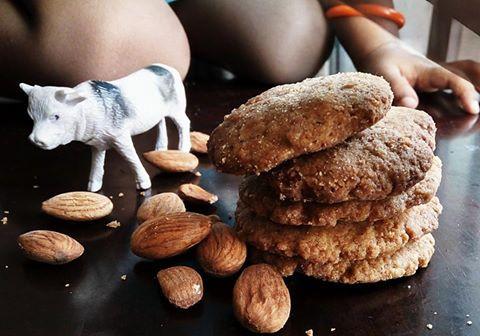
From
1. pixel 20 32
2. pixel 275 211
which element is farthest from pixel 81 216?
pixel 20 32

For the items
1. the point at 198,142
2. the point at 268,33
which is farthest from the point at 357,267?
the point at 268,33

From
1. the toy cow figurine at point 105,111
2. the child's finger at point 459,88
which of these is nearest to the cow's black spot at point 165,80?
the toy cow figurine at point 105,111

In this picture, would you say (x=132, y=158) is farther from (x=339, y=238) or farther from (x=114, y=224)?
(x=339, y=238)

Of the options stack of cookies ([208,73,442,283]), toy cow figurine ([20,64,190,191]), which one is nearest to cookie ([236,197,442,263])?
stack of cookies ([208,73,442,283])

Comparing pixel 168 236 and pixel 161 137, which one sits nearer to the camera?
pixel 168 236

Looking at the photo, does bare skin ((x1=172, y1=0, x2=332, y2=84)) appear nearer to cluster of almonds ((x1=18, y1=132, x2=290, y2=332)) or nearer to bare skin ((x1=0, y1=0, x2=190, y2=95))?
bare skin ((x1=0, y1=0, x2=190, y2=95))
